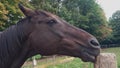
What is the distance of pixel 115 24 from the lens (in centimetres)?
6138

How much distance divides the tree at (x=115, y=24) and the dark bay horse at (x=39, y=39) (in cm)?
5673

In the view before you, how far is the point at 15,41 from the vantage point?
10.0 feet

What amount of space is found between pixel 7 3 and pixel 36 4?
35.3 feet

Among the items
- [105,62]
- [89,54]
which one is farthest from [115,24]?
[89,54]

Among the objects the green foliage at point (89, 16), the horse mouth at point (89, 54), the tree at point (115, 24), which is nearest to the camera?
the horse mouth at point (89, 54)

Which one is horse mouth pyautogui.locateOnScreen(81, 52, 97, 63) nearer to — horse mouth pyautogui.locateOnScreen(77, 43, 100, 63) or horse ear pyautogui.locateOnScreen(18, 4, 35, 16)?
horse mouth pyautogui.locateOnScreen(77, 43, 100, 63)

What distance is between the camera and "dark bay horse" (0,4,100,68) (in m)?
3.05

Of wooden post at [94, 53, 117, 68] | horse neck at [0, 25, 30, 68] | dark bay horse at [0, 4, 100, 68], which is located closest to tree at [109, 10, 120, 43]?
wooden post at [94, 53, 117, 68]

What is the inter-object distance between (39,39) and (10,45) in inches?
10.8

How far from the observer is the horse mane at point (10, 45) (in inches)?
120

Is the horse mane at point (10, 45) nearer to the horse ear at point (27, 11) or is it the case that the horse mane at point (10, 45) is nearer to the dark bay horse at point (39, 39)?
the dark bay horse at point (39, 39)

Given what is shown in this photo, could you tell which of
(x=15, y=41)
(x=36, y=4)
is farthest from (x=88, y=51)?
(x=36, y=4)

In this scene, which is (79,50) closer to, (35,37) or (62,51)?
(62,51)

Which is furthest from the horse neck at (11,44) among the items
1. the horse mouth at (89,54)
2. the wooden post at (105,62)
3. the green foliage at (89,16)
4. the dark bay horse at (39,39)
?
the green foliage at (89,16)
